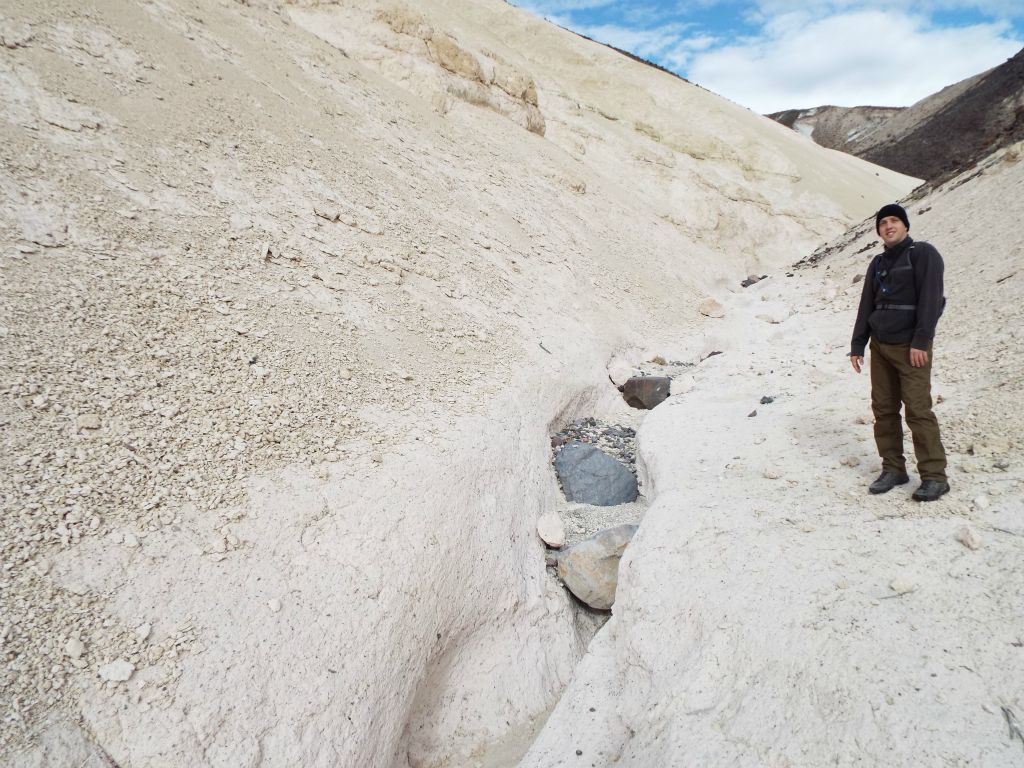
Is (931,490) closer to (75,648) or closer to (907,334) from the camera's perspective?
(907,334)

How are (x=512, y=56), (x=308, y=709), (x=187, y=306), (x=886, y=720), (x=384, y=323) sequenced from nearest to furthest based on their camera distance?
1. (x=886, y=720)
2. (x=308, y=709)
3. (x=187, y=306)
4. (x=384, y=323)
5. (x=512, y=56)

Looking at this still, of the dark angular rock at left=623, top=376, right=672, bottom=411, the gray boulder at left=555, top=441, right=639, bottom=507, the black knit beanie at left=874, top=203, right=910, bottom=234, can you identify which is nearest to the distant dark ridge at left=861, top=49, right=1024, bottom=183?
the dark angular rock at left=623, top=376, right=672, bottom=411

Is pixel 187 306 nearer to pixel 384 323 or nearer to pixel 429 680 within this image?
pixel 384 323

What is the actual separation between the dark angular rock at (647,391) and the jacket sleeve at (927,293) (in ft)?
15.4

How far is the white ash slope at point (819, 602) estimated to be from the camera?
2244 millimetres

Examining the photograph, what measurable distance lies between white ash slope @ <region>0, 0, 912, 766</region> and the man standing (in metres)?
2.96

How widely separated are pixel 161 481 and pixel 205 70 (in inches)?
286

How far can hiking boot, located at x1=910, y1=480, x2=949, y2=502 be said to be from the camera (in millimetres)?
3223

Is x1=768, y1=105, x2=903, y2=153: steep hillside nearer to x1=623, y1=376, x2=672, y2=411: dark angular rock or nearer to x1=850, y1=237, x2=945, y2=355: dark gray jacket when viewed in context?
x1=623, y1=376, x2=672, y2=411: dark angular rock

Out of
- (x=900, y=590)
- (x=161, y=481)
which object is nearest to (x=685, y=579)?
(x=900, y=590)

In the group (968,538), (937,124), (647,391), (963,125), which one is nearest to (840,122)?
(937,124)

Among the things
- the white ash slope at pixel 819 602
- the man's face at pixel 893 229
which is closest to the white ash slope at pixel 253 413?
the white ash slope at pixel 819 602

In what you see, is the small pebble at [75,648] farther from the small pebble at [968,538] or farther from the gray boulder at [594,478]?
the small pebble at [968,538]

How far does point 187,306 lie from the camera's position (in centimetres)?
466
